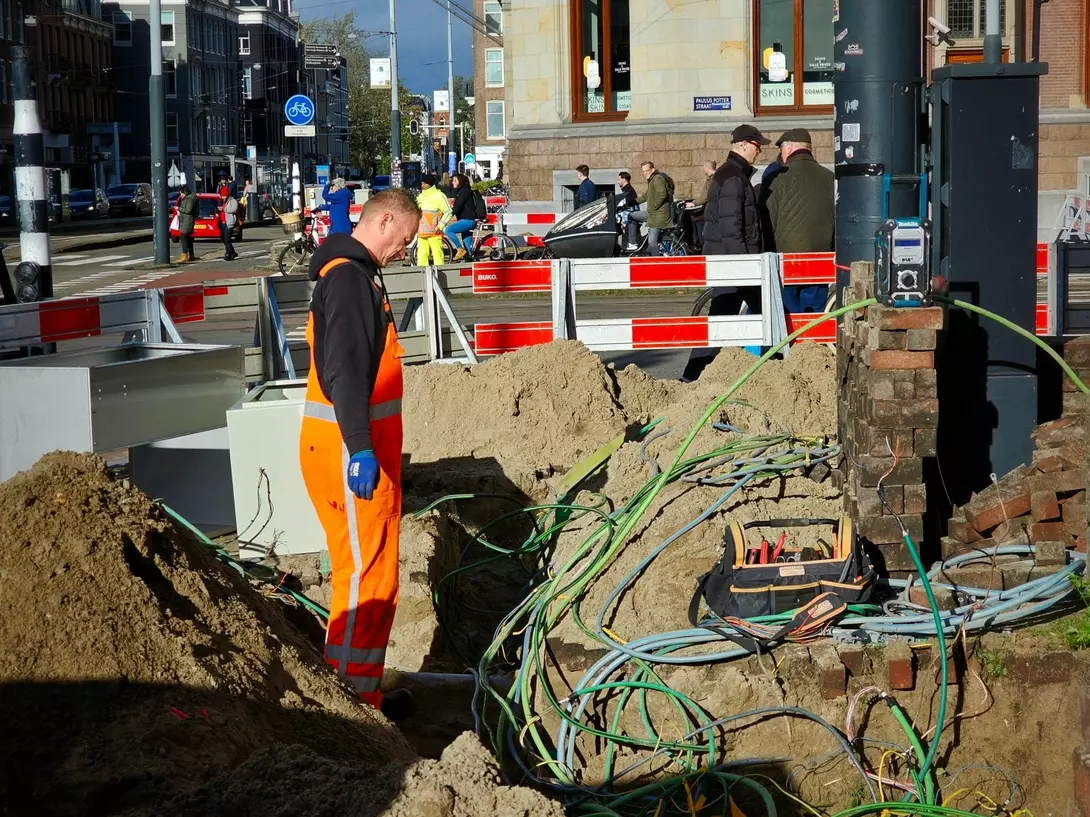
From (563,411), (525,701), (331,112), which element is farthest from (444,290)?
(331,112)

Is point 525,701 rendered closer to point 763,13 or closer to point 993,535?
point 993,535

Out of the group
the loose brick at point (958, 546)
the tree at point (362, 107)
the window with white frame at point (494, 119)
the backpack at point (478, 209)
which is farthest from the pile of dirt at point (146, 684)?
the tree at point (362, 107)

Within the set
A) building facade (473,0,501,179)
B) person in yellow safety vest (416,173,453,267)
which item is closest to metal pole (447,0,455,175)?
building facade (473,0,501,179)

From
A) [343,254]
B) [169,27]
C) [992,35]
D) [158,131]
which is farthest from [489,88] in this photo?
[343,254]

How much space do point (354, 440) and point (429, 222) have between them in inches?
611

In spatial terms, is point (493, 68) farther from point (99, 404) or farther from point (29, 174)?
point (99, 404)

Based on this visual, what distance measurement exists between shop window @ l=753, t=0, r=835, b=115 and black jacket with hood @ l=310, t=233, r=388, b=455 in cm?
2267

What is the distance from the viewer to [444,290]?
1116 centimetres

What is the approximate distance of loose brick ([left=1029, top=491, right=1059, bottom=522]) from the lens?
5.75 m

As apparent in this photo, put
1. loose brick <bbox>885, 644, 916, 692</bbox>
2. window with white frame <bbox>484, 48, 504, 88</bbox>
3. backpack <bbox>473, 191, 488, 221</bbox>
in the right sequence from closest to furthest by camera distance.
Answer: loose brick <bbox>885, 644, 916, 692</bbox> → backpack <bbox>473, 191, 488, 221</bbox> → window with white frame <bbox>484, 48, 504, 88</bbox>

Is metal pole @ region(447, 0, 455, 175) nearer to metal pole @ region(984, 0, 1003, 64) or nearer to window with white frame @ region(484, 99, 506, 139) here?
window with white frame @ region(484, 99, 506, 139)

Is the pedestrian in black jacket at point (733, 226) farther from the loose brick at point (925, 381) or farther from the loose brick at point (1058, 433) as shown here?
the loose brick at point (925, 381)

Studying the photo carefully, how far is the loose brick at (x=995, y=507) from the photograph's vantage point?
19.3 ft

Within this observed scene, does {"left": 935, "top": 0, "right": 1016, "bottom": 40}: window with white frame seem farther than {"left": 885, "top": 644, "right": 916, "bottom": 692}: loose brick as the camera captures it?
Yes
